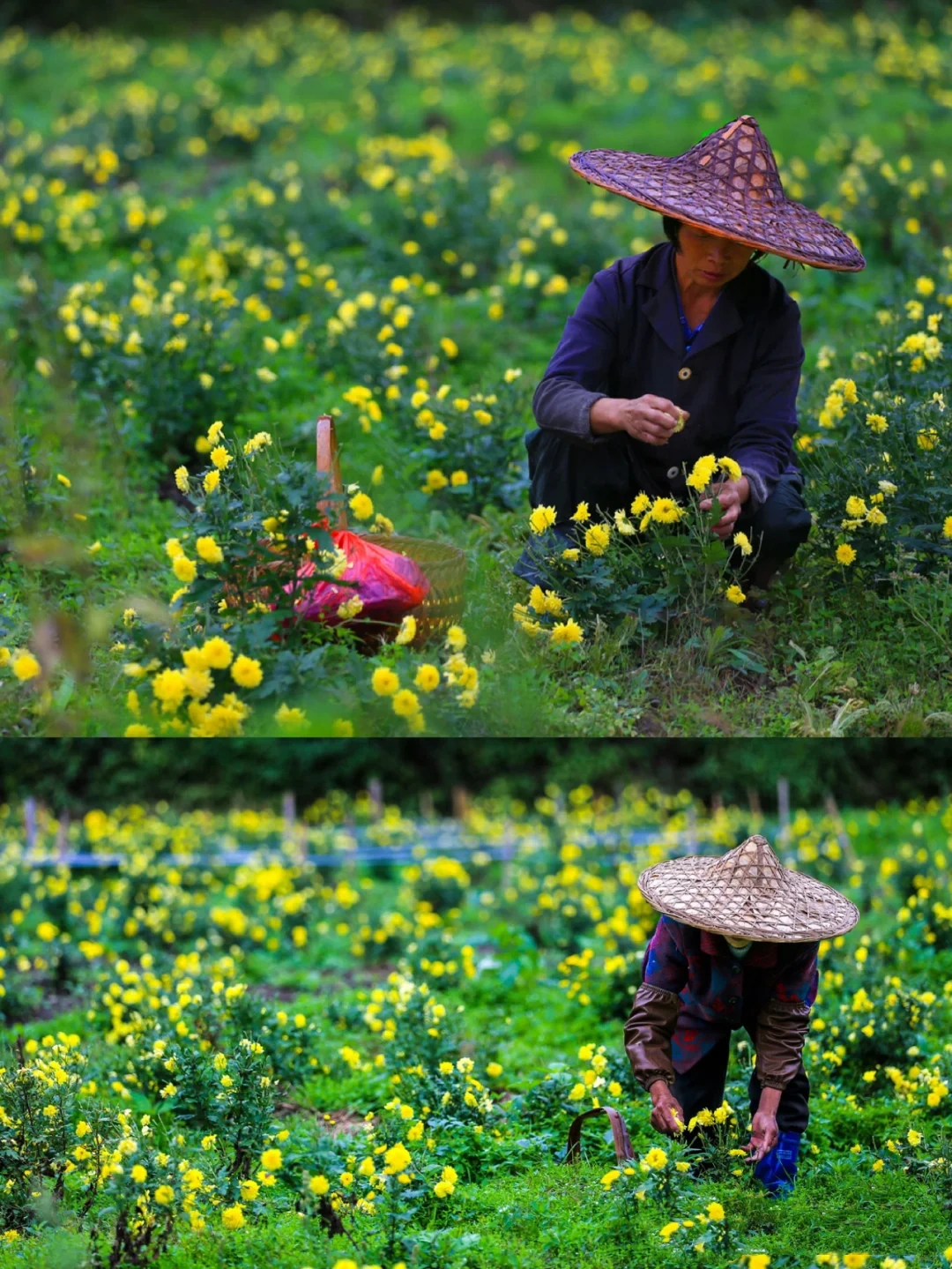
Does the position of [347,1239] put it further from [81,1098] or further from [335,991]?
[335,991]

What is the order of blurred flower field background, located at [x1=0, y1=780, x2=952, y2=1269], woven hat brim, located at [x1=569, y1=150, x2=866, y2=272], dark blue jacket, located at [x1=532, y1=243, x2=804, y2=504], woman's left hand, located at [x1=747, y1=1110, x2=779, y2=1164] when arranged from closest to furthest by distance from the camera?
woven hat brim, located at [x1=569, y1=150, x2=866, y2=272] → blurred flower field background, located at [x1=0, y1=780, x2=952, y2=1269] → woman's left hand, located at [x1=747, y1=1110, x2=779, y2=1164] → dark blue jacket, located at [x1=532, y1=243, x2=804, y2=504]

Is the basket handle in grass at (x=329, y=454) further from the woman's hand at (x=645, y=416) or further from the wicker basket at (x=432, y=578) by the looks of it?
the woman's hand at (x=645, y=416)

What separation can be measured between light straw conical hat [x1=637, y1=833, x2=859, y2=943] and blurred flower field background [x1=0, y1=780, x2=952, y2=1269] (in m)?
0.53

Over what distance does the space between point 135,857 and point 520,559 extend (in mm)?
3181

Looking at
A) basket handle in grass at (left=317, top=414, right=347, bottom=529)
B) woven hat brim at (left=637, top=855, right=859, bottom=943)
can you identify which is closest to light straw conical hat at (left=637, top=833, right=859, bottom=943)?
woven hat brim at (left=637, top=855, right=859, bottom=943)

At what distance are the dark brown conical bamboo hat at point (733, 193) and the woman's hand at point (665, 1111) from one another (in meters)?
1.89

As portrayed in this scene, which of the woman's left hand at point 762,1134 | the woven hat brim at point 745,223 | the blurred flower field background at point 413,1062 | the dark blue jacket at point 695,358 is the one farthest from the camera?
the dark blue jacket at point 695,358

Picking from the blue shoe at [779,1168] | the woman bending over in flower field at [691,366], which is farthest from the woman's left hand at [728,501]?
the blue shoe at [779,1168]

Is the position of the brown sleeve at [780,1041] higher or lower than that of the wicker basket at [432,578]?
lower

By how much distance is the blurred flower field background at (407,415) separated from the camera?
2.86 m

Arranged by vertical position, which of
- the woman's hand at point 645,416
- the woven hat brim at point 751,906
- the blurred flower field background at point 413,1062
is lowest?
the blurred flower field background at point 413,1062

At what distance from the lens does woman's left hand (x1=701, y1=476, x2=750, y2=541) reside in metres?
3.02

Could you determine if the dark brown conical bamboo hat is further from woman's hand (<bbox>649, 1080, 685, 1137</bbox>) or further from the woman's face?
woman's hand (<bbox>649, 1080, 685, 1137</bbox>)

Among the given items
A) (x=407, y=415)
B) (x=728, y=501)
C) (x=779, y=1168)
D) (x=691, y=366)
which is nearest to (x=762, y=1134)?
(x=779, y=1168)
